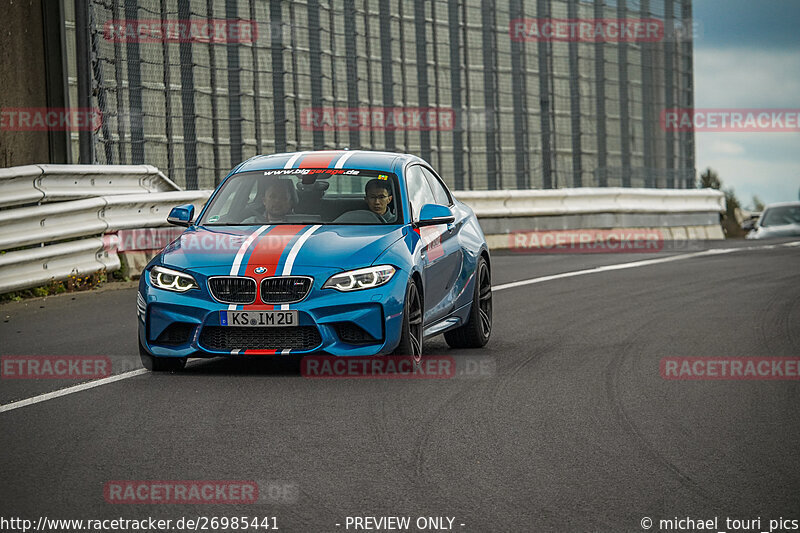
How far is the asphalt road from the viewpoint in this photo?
5117 millimetres

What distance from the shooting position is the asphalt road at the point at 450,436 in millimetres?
5117

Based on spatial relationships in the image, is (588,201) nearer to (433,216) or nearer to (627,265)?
(627,265)

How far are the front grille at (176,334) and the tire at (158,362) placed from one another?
0.55ft

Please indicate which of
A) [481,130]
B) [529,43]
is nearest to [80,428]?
[481,130]

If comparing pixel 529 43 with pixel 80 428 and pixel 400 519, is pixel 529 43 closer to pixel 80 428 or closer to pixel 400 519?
pixel 80 428

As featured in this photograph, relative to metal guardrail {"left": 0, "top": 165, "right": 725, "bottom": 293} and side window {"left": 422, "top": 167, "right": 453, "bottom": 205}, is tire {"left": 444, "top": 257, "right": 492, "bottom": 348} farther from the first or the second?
metal guardrail {"left": 0, "top": 165, "right": 725, "bottom": 293}

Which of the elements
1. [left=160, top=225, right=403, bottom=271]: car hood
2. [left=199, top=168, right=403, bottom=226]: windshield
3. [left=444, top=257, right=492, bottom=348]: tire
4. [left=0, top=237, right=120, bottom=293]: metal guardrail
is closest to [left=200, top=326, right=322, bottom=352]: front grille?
[left=160, top=225, right=403, bottom=271]: car hood

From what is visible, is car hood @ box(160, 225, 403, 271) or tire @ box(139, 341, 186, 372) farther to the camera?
tire @ box(139, 341, 186, 372)

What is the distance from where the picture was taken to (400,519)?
490 centimetres

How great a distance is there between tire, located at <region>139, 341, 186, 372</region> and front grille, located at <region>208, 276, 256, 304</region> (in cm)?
57

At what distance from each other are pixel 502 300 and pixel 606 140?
11336 millimetres

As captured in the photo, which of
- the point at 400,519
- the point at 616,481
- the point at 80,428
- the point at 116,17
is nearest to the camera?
the point at 400,519

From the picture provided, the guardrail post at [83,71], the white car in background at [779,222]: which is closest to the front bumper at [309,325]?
the guardrail post at [83,71]

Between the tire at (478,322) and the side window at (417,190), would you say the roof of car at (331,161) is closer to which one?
the side window at (417,190)
